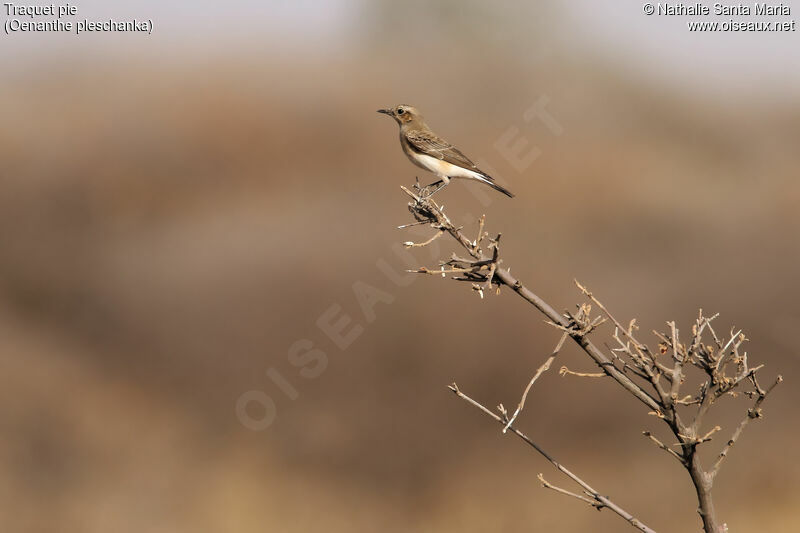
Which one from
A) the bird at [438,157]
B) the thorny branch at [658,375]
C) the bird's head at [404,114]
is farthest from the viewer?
the bird's head at [404,114]

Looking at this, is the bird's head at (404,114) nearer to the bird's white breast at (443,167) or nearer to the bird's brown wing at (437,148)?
the bird's brown wing at (437,148)

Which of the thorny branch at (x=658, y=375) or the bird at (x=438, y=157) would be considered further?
the bird at (x=438, y=157)

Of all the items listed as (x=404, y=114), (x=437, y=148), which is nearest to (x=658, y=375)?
(x=437, y=148)

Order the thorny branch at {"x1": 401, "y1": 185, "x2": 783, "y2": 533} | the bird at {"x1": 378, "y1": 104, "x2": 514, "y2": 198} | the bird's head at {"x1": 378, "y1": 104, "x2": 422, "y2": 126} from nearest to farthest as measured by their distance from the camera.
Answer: the thorny branch at {"x1": 401, "y1": 185, "x2": 783, "y2": 533}, the bird at {"x1": 378, "y1": 104, "x2": 514, "y2": 198}, the bird's head at {"x1": 378, "y1": 104, "x2": 422, "y2": 126}

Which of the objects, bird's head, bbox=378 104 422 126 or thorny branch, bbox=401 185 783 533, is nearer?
thorny branch, bbox=401 185 783 533

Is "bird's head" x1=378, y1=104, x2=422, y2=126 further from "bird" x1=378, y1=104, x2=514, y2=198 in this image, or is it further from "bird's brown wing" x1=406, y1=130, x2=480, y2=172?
"bird's brown wing" x1=406, y1=130, x2=480, y2=172

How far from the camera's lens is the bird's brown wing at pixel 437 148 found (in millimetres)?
9703

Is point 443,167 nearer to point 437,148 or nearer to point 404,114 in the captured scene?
point 437,148

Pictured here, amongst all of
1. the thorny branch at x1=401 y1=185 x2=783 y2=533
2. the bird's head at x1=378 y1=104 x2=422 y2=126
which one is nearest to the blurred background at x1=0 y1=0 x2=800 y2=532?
the bird's head at x1=378 y1=104 x2=422 y2=126

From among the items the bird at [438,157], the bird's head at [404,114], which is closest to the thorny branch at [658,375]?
the bird at [438,157]

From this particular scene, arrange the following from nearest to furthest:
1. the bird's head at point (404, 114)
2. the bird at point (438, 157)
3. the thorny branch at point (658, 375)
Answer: the thorny branch at point (658, 375) < the bird at point (438, 157) < the bird's head at point (404, 114)

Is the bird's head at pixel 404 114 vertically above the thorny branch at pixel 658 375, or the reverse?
the bird's head at pixel 404 114

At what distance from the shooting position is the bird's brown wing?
9.70m

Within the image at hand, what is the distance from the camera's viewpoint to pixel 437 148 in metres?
9.86
